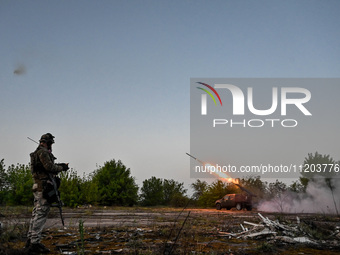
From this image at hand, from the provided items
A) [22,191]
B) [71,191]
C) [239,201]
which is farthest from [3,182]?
[239,201]

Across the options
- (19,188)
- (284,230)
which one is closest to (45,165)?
(284,230)

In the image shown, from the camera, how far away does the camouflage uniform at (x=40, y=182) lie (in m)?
6.01

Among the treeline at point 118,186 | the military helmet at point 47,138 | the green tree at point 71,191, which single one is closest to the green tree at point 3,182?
the treeline at point 118,186

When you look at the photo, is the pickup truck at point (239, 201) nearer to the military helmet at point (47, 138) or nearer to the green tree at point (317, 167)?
the green tree at point (317, 167)

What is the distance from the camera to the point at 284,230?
793 cm

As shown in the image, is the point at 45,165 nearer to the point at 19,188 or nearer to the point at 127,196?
the point at 19,188

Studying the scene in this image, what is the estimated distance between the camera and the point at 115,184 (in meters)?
46.7

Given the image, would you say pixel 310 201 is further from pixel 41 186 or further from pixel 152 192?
pixel 152 192

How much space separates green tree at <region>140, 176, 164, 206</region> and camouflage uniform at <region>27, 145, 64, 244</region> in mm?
62852

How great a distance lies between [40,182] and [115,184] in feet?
137

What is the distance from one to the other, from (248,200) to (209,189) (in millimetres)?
17830

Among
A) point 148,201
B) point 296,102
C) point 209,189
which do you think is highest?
point 296,102

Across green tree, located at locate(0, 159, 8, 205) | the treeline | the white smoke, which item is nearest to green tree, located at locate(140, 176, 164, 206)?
the treeline

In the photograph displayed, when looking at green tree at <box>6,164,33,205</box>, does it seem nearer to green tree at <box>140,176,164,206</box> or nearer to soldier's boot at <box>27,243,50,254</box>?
green tree at <box>140,176,164,206</box>
